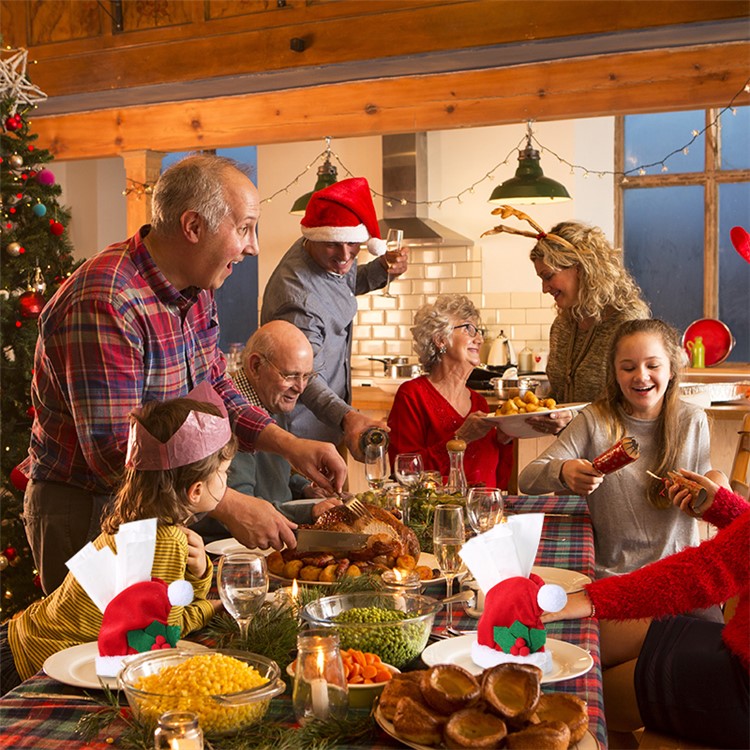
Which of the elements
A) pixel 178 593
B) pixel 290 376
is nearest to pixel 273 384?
pixel 290 376

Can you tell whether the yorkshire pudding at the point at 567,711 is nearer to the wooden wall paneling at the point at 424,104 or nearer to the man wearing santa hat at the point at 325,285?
the man wearing santa hat at the point at 325,285

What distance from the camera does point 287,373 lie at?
10.9ft

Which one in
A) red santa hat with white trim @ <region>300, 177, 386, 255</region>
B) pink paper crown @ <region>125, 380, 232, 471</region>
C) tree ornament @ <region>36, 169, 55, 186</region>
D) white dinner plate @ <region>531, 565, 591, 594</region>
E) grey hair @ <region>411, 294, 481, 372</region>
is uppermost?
tree ornament @ <region>36, 169, 55, 186</region>

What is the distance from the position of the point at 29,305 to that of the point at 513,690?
12.1 feet

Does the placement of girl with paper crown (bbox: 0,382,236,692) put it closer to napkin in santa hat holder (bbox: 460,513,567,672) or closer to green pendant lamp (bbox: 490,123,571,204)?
napkin in santa hat holder (bbox: 460,513,567,672)

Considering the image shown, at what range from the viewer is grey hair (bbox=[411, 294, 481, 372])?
12.9 feet

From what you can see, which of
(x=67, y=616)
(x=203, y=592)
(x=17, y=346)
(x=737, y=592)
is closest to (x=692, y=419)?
(x=737, y=592)

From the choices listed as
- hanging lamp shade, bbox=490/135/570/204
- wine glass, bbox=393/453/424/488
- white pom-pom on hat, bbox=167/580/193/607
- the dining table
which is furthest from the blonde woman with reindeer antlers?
white pom-pom on hat, bbox=167/580/193/607

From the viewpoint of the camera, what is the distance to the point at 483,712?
Answer: 4.44 feet

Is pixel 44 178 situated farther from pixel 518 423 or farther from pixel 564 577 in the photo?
pixel 564 577

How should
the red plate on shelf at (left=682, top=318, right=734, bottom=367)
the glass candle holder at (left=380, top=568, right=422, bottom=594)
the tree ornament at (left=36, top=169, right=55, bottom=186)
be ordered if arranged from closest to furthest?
the glass candle holder at (left=380, top=568, right=422, bottom=594), the tree ornament at (left=36, top=169, right=55, bottom=186), the red plate on shelf at (left=682, top=318, right=734, bottom=367)

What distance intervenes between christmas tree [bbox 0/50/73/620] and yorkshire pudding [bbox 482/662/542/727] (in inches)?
138

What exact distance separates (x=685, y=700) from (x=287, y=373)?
164cm

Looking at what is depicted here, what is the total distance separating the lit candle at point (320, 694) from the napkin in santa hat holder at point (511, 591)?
0.30 meters
